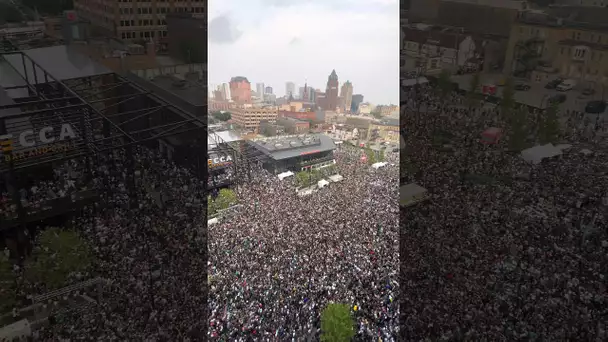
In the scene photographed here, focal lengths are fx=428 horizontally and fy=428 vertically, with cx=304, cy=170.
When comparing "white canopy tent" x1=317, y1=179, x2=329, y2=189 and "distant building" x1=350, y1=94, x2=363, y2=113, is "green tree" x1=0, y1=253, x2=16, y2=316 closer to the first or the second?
"white canopy tent" x1=317, y1=179, x2=329, y2=189

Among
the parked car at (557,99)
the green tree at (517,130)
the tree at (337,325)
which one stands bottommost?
the tree at (337,325)

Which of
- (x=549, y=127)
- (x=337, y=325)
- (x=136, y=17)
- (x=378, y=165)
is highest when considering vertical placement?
(x=136, y=17)

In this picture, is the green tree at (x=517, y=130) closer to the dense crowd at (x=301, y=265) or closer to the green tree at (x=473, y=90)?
the green tree at (x=473, y=90)

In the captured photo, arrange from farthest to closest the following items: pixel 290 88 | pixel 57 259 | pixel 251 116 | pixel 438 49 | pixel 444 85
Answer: pixel 290 88 < pixel 251 116 < pixel 438 49 < pixel 444 85 < pixel 57 259

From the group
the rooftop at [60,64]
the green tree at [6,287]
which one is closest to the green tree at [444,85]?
the rooftop at [60,64]

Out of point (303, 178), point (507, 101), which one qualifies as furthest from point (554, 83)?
point (303, 178)

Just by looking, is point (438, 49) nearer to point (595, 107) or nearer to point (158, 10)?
point (595, 107)

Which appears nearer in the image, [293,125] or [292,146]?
[292,146]

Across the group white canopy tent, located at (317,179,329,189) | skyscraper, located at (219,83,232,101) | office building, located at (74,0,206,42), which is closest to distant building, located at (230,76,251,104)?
skyscraper, located at (219,83,232,101)
